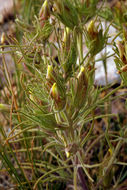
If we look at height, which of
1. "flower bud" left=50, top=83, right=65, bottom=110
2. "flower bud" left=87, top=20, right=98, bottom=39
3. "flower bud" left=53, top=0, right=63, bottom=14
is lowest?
"flower bud" left=50, top=83, right=65, bottom=110

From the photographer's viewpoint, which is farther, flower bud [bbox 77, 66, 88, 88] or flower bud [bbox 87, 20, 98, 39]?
flower bud [bbox 87, 20, 98, 39]

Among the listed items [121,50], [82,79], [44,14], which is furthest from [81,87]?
[44,14]

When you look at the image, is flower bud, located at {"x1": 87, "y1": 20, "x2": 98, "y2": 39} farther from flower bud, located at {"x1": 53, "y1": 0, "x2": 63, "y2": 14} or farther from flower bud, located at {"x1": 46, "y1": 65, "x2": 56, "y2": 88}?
flower bud, located at {"x1": 46, "y1": 65, "x2": 56, "y2": 88}

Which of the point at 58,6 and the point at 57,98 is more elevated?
the point at 58,6

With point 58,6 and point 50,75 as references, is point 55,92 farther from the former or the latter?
point 58,6

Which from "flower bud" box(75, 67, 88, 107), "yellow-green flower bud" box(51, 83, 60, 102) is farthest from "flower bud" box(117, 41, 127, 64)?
"yellow-green flower bud" box(51, 83, 60, 102)

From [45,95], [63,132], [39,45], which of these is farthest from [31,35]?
[63,132]

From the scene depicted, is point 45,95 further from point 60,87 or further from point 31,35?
point 31,35

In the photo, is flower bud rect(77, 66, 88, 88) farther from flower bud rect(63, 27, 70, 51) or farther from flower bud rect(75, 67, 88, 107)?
flower bud rect(63, 27, 70, 51)

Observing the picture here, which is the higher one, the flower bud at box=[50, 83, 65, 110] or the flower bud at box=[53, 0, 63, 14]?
the flower bud at box=[53, 0, 63, 14]
